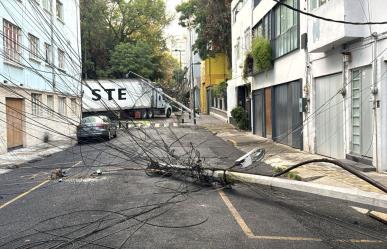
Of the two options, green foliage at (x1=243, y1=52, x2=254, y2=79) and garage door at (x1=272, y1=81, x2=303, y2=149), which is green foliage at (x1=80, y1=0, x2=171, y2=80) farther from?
garage door at (x1=272, y1=81, x2=303, y2=149)

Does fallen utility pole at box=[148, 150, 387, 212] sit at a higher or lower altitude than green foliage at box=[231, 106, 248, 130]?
lower

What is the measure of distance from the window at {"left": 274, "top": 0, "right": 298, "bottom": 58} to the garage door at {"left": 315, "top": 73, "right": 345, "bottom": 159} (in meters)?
3.28

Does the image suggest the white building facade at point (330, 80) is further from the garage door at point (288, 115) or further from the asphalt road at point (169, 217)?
the asphalt road at point (169, 217)

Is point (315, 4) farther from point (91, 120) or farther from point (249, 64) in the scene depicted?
point (91, 120)

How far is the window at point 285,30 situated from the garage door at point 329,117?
328 centimetres

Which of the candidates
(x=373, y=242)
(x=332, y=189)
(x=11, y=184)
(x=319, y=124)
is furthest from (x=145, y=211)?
(x=319, y=124)

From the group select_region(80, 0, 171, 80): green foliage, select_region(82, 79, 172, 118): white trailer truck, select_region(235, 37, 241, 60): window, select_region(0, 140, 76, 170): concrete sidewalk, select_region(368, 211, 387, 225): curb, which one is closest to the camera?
select_region(368, 211, 387, 225): curb

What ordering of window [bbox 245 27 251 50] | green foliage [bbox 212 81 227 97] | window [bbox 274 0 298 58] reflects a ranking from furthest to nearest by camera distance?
green foliage [bbox 212 81 227 97], window [bbox 245 27 251 50], window [bbox 274 0 298 58]

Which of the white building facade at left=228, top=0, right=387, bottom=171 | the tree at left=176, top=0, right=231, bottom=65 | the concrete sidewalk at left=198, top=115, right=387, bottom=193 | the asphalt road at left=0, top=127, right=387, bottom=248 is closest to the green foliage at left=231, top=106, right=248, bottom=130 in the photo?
the white building facade at left=228, top=0, right=387, bottom=171

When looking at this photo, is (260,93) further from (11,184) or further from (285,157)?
(11,184)

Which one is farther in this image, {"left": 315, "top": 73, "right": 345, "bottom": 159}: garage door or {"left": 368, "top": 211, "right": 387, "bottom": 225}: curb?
{"left": 315, "top": 73, "right": 345, "bottom": 159}: garage door

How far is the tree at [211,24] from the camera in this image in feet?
139

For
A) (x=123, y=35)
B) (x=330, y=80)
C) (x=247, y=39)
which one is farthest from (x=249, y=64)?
(x=123, y=35)

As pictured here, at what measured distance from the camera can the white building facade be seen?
468 inches
